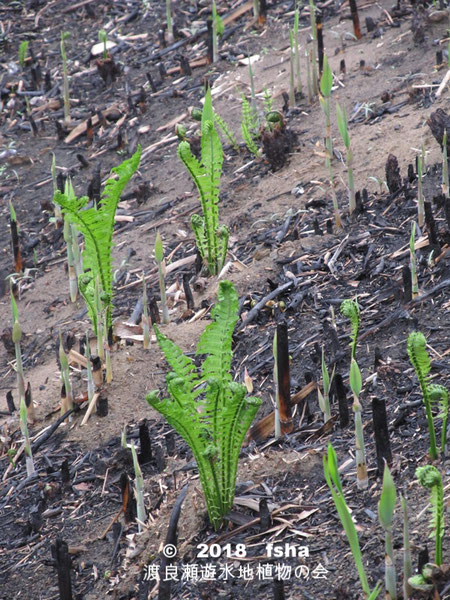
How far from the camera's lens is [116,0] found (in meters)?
8.98

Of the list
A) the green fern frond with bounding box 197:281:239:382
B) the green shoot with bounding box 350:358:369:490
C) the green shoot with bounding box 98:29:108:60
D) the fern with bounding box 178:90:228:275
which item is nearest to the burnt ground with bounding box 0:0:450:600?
the green shoot with bounding box 350:358:369:490

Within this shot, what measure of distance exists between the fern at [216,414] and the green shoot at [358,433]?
336 mm

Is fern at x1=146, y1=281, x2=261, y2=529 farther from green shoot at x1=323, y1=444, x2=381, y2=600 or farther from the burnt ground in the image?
green shoot at x1=323, y1=444, x2=381, y2=600

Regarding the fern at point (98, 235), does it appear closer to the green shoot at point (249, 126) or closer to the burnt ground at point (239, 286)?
the burnt ground at point (239, 286)

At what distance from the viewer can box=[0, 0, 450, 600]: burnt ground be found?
9.43ft

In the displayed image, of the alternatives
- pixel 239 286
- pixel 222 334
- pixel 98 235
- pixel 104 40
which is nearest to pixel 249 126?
pixel 239 286

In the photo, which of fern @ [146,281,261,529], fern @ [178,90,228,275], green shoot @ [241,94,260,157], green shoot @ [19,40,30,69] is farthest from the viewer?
green shoot @ [19,40,30,69]

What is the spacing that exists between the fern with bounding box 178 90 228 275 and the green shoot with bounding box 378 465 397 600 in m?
2.59

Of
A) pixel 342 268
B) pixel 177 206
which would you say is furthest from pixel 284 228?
pixel 177 206

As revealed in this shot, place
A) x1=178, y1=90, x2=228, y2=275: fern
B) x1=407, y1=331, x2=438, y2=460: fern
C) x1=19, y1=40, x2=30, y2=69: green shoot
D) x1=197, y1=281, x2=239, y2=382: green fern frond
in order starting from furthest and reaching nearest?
x1=19, y1=40, x2=30, y2=69: green shoot
x1=178, y1=90, x2=228, y2=275: fern
x1=197, y1=281, x2=239, y2=382: green fern frond
x1=407, y1=331, x2=438, y2=460: fern

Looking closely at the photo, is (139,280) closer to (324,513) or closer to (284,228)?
(284,228)

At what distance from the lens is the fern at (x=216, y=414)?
279 cm

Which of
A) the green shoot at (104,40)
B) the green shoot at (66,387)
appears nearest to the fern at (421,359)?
the green shoot at (66,387)

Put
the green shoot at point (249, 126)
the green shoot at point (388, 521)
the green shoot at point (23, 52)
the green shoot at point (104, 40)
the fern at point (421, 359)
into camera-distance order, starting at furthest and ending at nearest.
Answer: the green shoot at point (23, 52) < the green shoot at point (104, 40) < the green shoot at point (249, 126) < the fern at point (421, 359) < the green shoot at point (388, 521)
